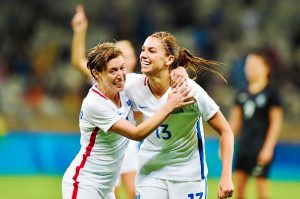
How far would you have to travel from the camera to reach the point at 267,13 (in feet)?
62.1

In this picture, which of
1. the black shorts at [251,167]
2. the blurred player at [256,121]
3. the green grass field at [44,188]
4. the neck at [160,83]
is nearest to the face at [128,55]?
the blurred player at [256,121]

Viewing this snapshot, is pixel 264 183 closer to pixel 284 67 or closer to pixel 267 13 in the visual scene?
pixel 284 67

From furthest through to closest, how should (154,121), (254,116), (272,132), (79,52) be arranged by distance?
1. (254,116)
2. (272,132)
3. (79,52)
4. (154,121)

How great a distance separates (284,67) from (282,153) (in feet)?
14.4

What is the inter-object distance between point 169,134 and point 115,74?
0.63 metres

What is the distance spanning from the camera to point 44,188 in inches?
490

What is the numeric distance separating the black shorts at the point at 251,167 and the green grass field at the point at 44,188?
175cm

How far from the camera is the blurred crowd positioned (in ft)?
58.2

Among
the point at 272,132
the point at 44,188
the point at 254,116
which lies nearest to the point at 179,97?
the point at 272,132

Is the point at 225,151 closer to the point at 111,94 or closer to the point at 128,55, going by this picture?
the point at 111,94

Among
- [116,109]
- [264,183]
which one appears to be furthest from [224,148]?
[264,183]

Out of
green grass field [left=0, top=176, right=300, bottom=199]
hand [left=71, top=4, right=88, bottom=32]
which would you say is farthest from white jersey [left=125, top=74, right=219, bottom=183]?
green grass field [left=0, top=176, right=300, bottom=199]

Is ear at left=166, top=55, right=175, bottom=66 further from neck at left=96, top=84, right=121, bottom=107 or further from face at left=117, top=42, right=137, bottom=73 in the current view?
face at left=117, top=42, right=137, bottom=73

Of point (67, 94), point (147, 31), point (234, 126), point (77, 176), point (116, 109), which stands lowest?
point (77, 176)
